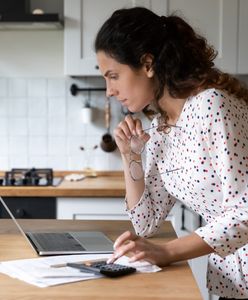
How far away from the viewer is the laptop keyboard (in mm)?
1419

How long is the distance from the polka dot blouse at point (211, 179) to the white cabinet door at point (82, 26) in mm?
1347

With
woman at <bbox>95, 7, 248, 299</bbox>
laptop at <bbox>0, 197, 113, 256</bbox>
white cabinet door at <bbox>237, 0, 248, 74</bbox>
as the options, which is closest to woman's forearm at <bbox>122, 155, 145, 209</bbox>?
woman at <bbox>95, 7, 248, 299</bbox>

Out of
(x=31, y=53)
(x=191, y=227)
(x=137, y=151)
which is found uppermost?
(x=31, y=53)

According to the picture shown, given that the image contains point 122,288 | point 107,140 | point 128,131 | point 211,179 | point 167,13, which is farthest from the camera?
point 107,140

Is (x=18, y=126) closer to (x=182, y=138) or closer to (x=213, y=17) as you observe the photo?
(x=213, y=17)

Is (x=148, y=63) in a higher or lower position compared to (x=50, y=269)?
higher

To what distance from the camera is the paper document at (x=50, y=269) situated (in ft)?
3.82

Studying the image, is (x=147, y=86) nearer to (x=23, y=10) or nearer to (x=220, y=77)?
(x=220, y=77)

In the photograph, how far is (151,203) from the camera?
1639 mm

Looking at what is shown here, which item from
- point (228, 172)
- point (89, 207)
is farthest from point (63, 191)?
point (228, 172)

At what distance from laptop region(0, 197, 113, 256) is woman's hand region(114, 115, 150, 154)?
0.27 meters

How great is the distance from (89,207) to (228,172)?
5.17ft

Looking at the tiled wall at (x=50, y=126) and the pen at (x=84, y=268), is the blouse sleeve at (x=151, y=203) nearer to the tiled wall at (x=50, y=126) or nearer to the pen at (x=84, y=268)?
the pen at (x=84, y=268)

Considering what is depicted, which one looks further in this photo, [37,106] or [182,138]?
[37,106]
